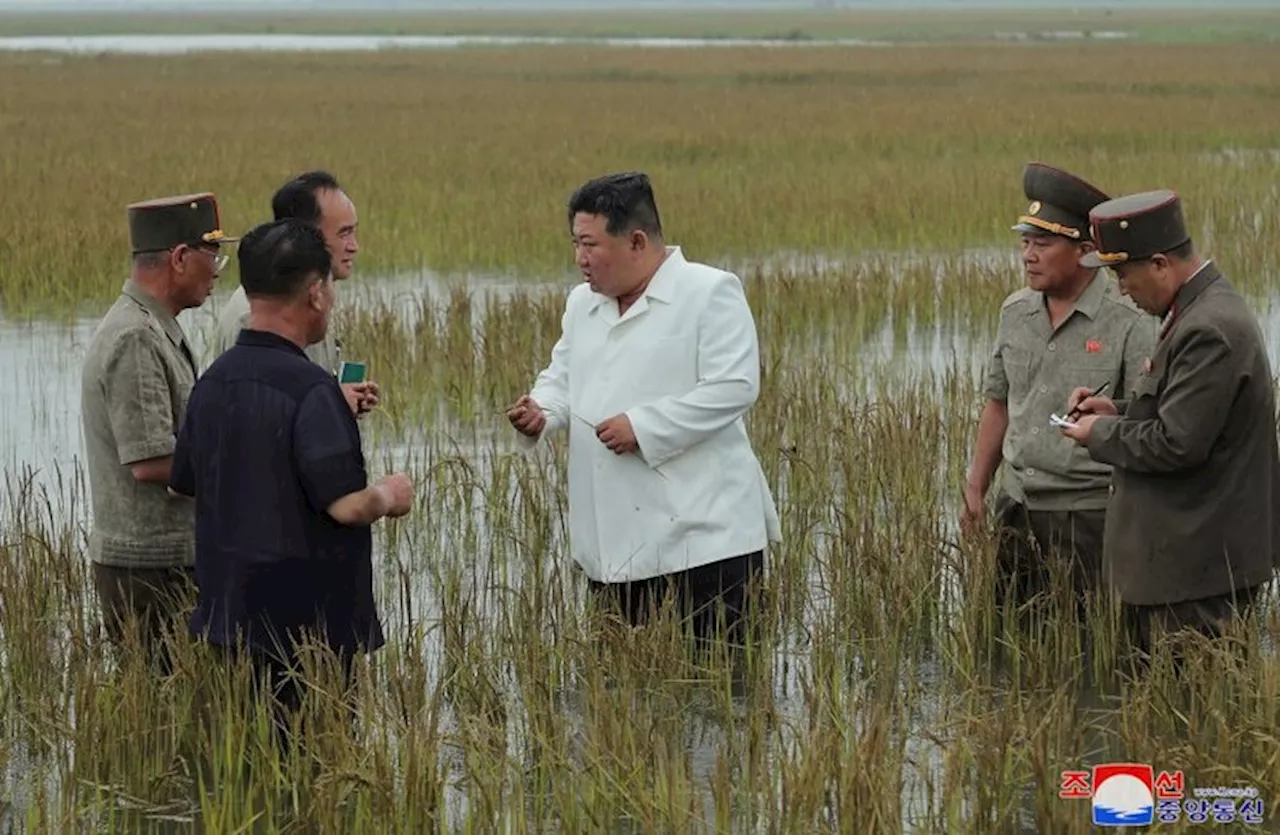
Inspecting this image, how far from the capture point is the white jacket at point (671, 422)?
4871mm

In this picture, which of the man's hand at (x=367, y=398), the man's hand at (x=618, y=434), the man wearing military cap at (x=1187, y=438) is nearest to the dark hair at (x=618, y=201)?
the man's hand at (x=618, y=434)

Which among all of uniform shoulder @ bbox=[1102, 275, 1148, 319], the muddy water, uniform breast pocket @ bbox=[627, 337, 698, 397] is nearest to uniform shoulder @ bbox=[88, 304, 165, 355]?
uniform breast pocket @ bbox=[627, 337, 698, 397]

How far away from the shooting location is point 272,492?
4035 mm

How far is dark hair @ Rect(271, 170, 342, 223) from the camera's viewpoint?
509 cm

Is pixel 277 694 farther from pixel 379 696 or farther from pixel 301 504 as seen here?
pixel 301 504

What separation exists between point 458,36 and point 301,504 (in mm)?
87201

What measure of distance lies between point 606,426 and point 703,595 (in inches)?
22.5

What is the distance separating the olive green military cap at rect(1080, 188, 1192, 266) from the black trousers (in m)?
1.25

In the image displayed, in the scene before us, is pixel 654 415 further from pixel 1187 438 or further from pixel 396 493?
pixel 1187 438

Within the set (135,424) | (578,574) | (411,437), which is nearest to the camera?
(135,424)

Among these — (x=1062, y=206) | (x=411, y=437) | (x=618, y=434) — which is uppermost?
(x=1062, y=206)

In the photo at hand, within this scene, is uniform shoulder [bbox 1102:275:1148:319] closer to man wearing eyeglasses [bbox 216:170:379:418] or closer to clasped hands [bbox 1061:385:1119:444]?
clasped hands [bbox 1061:385:1119:444]

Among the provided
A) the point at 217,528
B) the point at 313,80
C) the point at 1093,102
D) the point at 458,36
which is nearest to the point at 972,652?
the point at 217,528

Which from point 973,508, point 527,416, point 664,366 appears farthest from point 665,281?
point 973,508
